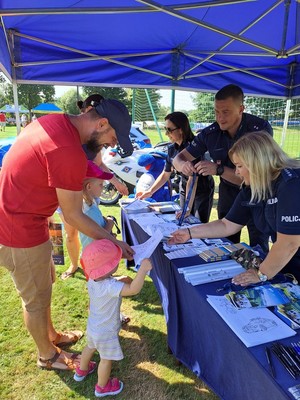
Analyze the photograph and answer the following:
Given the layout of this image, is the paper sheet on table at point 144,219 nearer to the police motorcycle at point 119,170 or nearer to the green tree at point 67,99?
the police motorcycle at point 119,170

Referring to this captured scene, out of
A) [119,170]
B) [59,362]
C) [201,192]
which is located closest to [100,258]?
[59,362]

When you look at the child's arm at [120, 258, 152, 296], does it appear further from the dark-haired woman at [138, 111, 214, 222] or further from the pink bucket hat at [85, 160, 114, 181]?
the dark-haired woman at [138, 111, 214, 222]

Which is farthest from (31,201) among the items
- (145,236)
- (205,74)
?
(205,74)

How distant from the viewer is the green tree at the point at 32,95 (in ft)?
122

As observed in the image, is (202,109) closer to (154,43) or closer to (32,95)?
(154,43)

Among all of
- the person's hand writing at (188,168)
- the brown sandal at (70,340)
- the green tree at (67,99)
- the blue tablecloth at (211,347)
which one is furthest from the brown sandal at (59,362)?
the green tree at (67,99)

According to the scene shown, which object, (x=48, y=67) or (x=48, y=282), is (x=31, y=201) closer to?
(x=48, y=282)

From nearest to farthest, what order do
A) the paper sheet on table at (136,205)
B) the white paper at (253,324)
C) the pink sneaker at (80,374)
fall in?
the white paper at (253,324), the pink sneaker at (80,374), the paper sheet on table at (136,205)

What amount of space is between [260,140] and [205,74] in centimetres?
256

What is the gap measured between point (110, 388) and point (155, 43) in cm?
306

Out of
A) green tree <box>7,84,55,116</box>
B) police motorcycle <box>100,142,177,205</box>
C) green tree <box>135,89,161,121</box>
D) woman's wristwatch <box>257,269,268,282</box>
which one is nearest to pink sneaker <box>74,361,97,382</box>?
woman's wristwatch <box>257,269,268,282</box>

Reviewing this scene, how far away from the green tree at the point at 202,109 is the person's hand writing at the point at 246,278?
405 inches

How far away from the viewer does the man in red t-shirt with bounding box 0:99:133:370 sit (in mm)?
1402

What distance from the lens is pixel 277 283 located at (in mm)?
1462
